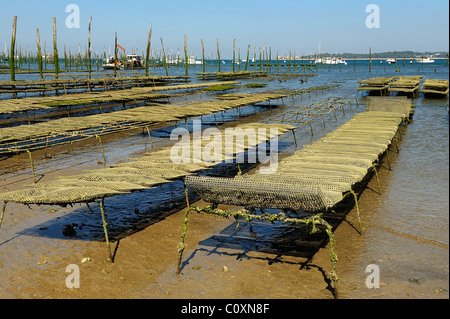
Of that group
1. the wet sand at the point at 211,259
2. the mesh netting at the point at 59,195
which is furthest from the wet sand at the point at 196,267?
the mesh netting at the point at 59,195

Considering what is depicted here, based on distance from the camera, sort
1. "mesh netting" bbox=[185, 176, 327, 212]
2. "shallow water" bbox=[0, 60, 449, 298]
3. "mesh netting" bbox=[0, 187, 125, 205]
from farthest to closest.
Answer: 1. "mesh netting" bbox=[0, 187, 125, 205]
2. "shallow water" bbox=[0, 60, 449, 298]
3. "mesh netting" bbox=[185, 176, 327, 212]

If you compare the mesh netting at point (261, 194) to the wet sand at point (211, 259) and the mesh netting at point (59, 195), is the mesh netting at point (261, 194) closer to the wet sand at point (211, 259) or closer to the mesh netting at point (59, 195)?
the wet sand at point (211, 259)

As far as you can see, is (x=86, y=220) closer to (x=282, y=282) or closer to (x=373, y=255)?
(x=282, y=282)

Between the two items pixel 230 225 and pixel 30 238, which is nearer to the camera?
pixel 30 238

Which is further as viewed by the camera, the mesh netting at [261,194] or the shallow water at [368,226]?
the shallow water at [368,226]

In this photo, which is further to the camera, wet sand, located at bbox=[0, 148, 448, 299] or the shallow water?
the shallow water

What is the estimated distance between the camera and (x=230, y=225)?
10797 millimetres

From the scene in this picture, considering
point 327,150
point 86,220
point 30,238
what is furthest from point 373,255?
point 30,238

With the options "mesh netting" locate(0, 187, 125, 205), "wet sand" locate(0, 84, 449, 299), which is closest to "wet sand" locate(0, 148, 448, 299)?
"wet sand" locate(0, 84, 449, 299)

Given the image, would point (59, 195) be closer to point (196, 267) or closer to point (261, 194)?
point (196, 267)

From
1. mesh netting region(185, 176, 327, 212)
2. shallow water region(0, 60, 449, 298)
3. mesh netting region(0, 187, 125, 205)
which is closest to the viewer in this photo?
mesh netting region(185, 176, 327, 212)

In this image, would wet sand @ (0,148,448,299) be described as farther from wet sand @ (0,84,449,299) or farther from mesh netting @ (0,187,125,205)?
mesh netting @ (0,187,125,205)
